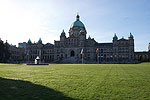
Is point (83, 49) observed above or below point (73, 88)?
above

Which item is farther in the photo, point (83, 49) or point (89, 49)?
point (89, 49)

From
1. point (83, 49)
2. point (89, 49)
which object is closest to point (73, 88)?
point (83, 49)

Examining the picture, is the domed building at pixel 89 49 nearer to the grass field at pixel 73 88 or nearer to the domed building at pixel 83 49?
the domed building at pixel 83 49

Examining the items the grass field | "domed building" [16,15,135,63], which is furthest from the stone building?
the grass field

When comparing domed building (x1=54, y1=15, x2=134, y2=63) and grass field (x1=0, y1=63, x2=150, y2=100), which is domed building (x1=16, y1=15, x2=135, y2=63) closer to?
domed building (x1=54, y1=15, x2=134, y2=63)

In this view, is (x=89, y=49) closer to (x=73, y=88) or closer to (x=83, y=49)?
(x=83, y=49)

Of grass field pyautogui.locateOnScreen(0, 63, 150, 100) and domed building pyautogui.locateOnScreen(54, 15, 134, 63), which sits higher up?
domed building pyautogui.locateOnScreen(54, 15, 134, 63)

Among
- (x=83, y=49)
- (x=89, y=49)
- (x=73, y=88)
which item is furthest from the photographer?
(x=89, y=49)

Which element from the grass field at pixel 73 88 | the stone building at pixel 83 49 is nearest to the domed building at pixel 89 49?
the stone building at pixel 83 49

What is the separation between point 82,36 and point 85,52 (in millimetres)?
10688

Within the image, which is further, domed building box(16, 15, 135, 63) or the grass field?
domed building box(16, 15, 135, 63)

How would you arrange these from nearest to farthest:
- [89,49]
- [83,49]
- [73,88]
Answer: [73,88]
[83,49]
[89,49]

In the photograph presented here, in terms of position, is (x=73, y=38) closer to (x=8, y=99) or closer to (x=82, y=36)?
(x=82, y=36)

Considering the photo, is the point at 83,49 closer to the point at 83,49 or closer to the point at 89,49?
the point at 83,49
